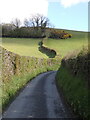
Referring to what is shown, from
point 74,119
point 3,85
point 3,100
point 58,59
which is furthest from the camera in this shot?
point 58,59

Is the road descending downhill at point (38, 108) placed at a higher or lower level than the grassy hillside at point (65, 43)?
lower

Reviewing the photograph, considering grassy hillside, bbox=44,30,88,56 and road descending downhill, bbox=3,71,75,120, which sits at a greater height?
grassy hillside, bbox=44,30,88,56

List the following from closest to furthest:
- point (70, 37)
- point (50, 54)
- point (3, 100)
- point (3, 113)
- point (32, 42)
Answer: point (3, 113)
point (3, 100)
point (50, 54)
point (32, 42)
point (70, 37)

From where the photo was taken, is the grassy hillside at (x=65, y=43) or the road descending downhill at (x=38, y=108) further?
the grassy hillside at (x=65, y=43)

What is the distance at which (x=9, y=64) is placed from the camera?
28750 millimetres

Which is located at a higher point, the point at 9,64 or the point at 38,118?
the point at 9,64

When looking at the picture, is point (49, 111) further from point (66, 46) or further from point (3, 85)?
point (66, 46)

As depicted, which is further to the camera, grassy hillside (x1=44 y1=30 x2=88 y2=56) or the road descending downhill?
grassy hillside (x1=44 y1=30 x2=88 y2=56)

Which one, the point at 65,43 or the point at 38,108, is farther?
the point at 65,43

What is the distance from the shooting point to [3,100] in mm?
20266

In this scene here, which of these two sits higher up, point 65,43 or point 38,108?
Result: point 65,43

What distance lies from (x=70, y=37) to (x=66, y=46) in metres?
17.8

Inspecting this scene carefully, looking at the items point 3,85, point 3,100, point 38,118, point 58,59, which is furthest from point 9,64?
point 58,59

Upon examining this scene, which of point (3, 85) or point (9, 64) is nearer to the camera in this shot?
point (3, 85)
